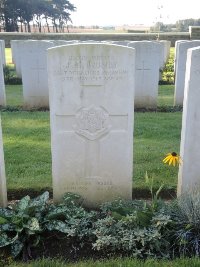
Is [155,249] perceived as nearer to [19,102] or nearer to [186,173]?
[186,173]

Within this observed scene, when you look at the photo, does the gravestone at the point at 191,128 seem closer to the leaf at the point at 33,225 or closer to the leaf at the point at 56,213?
the leaf at the point at 56,213

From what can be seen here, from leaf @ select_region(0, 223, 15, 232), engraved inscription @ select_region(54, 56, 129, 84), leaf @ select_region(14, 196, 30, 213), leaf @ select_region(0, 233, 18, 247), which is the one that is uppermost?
engraved inscription @ select_region(54, 56, 129, 84)

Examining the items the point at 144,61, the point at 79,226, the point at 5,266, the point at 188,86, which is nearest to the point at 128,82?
the point at 188,86

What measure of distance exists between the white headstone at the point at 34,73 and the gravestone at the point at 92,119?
521 centimetres

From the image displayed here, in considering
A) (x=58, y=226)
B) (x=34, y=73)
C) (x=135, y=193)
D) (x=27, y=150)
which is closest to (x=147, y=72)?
(x=34, y=73)

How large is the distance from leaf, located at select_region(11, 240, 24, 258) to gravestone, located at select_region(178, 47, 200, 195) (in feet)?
6.01

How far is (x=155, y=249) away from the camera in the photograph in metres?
3.17

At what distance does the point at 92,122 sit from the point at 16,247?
143 centimetres

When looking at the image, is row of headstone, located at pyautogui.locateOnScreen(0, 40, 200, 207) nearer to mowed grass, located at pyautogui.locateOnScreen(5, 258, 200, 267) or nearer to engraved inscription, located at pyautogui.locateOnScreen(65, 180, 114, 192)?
engraved inscription, located at pyautogui.locateOnScreen(65, 180, 114, 192)

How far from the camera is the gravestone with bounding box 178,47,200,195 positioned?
3603 mm

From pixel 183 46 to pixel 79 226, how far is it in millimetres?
6728

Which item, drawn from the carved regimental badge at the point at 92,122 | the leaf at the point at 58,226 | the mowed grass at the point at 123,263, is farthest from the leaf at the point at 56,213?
the carved regimental badge at the point at 92,122

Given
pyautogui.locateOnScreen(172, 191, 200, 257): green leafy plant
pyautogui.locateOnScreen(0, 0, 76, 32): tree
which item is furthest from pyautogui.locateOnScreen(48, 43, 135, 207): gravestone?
pyautogui.locateOnScreen(0, 0, 76, 32): tree

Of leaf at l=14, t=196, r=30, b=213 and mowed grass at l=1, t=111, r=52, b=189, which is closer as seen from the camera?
leaf at l=14, t=196, r=30, b=213
